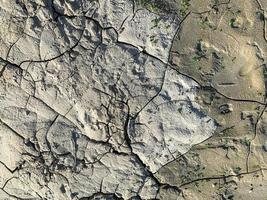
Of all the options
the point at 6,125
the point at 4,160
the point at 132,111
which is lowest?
the point at 4,160

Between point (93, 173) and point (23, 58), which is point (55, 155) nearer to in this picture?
point (93, 173)

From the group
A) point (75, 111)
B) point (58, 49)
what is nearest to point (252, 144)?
point (75, 111)

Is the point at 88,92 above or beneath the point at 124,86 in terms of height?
beneath

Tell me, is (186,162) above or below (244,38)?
below
